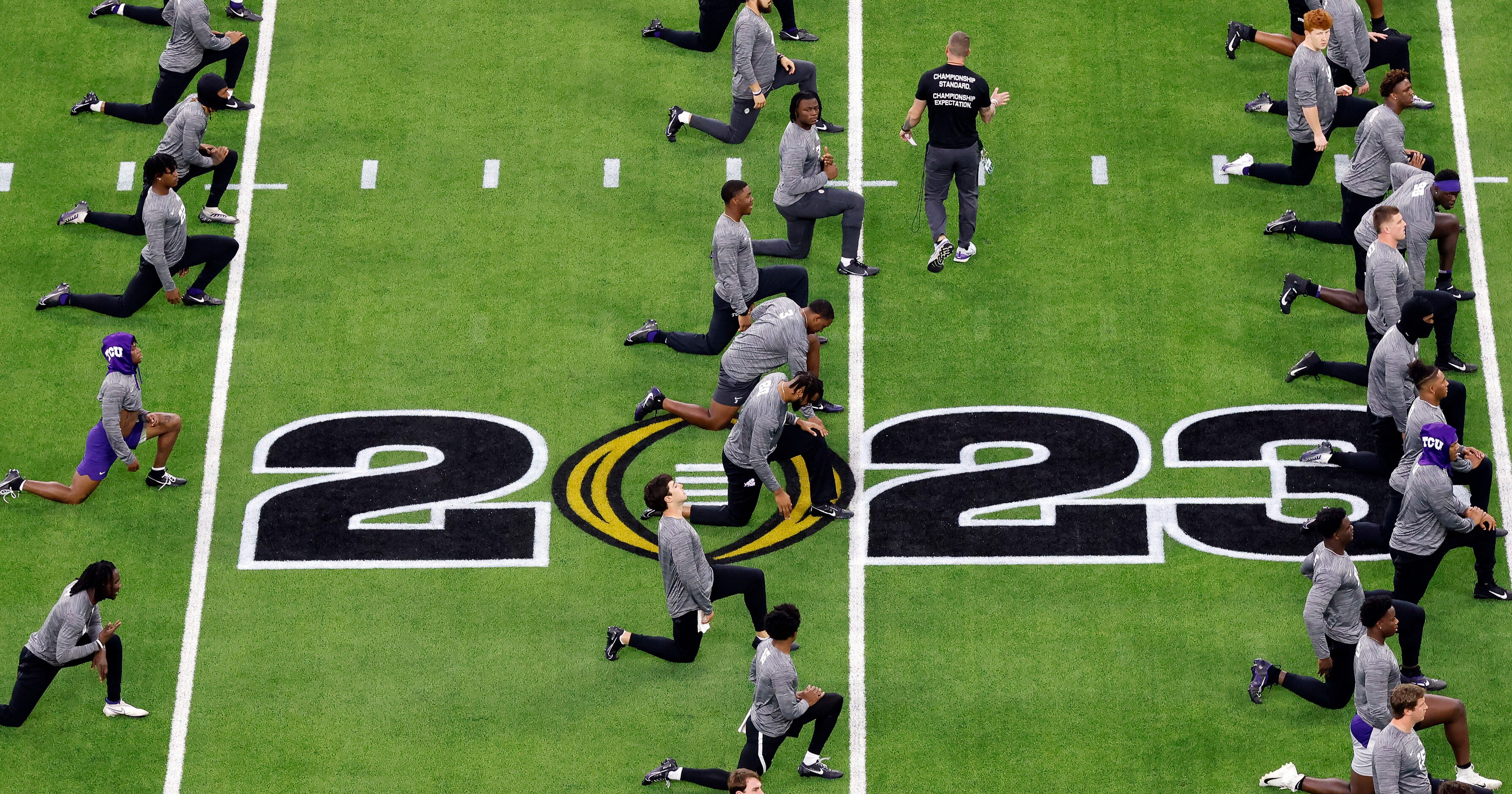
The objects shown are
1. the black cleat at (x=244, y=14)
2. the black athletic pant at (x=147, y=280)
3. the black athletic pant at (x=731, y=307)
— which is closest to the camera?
the black athletic pant at (x=731, y=307)

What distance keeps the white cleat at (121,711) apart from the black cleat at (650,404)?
5227mm

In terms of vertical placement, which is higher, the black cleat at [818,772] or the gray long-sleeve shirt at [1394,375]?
the gray long-sleeve shirt at [1394,375]

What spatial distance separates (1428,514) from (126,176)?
43.5ft

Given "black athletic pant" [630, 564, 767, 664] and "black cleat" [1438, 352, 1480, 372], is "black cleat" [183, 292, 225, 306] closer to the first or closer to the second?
"black athletic pant" [630, 564, 767, 664]

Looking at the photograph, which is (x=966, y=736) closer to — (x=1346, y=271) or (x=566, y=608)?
(x=566, y=608)

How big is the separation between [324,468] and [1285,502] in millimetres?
8639

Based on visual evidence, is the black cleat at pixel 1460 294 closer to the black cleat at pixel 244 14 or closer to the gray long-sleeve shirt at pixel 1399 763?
the gray long-sleeve shirt at pixel 1399 763

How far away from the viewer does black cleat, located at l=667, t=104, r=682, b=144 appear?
27.4 metres

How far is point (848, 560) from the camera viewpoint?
23719 mm

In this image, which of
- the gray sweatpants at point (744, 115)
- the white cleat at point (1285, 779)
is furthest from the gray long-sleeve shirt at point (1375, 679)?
the gray sweatpants at point (744, 115)

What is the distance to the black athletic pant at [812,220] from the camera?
25.7 m

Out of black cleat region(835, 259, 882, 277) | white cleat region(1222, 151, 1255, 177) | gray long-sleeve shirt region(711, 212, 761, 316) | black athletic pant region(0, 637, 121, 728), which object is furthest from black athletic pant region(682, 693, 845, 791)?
white cleat region(1222, 151, 1255, 177)

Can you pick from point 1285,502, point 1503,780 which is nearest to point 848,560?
point 1285,502

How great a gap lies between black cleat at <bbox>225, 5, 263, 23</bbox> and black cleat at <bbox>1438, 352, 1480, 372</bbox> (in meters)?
→ 12.8
